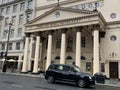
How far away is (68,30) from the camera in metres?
33.2

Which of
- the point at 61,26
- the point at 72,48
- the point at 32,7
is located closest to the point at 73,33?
the point at 72,48

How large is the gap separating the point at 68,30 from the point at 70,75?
1651 cm

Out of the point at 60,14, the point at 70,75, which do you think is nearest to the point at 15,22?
the point at 60,14

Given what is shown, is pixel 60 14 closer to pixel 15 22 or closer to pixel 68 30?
pixel 68 30

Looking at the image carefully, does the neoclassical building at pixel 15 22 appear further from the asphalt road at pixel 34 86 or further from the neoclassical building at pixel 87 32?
the asphalt road at pixel 34 86

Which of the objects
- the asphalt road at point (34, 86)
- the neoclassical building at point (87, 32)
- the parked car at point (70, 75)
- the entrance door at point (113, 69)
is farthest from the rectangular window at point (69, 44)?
the asphalt road at point (34, 86)

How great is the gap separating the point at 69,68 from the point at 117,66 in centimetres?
1456

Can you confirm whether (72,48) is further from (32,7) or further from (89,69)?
(32,7)

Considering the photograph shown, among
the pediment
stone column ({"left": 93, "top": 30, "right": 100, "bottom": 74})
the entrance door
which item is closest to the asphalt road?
stone column ({"left": 93, "top": 30, "right": 100, "bottom": 74})

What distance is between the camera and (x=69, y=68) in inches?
719

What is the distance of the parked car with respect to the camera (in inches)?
665

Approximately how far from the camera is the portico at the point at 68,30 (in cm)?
2778

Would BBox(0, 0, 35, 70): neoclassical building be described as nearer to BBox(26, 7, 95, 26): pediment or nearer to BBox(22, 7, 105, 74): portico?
BBox(22, 7, 105, 74): portico

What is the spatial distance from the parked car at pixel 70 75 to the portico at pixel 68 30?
30.5 feet
